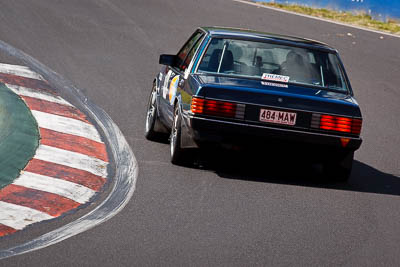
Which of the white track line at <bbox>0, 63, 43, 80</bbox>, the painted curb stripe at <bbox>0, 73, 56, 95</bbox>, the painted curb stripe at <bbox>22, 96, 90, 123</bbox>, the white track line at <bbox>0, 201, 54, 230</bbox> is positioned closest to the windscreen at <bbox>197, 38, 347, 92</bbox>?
the white track line at <bbox>0, 201, 54, 230</bbox>

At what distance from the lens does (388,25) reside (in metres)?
25.7

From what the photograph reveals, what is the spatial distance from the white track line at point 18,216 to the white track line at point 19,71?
7060 mm

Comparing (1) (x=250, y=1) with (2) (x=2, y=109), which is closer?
(2) (x=2, y=109)

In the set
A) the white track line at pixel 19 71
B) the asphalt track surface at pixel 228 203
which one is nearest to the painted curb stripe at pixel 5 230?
the asphalt track surface at pixel 228 203

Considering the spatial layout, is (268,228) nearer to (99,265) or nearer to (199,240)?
(199,240)

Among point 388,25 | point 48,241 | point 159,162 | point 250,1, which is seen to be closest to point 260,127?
point 159,162

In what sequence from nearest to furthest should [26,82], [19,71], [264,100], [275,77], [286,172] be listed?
[264,100], [275,77], [286,172], [26,82], [19,71]

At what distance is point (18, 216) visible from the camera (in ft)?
23.3

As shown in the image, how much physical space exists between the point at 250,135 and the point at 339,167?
1.09 meters

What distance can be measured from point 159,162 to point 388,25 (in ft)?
57.3

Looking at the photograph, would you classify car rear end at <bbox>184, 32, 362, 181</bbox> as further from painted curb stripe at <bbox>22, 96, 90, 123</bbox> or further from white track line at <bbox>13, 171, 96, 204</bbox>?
painted curb stripe at <bbox>22, 96, 90, 123</bbox>

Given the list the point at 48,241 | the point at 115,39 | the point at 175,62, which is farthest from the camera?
the point at 115,39

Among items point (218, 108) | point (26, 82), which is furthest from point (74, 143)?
point (26, 82)

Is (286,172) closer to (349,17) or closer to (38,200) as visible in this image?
(38,200)
